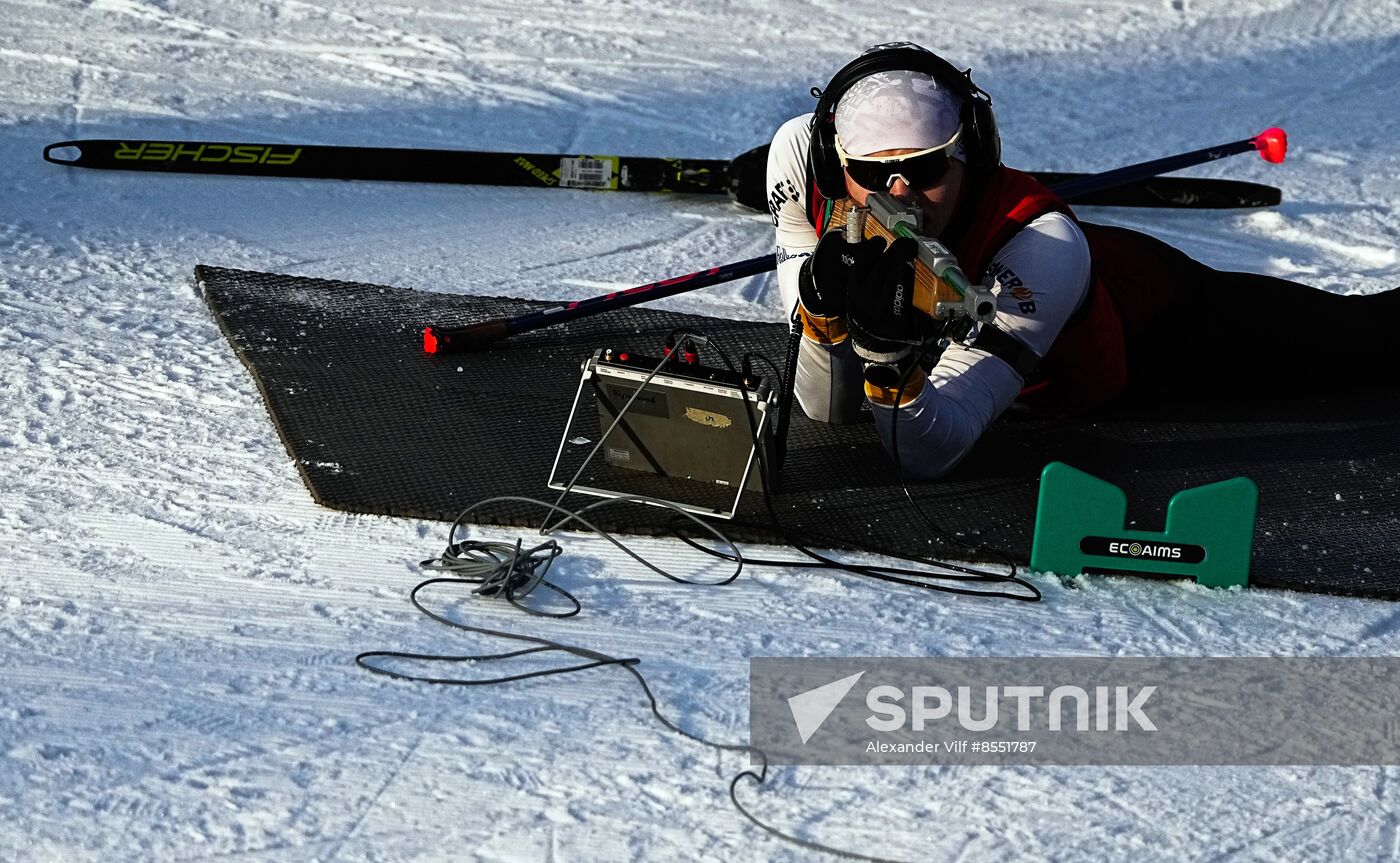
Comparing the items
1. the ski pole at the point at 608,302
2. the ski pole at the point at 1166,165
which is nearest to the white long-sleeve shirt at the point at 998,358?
the ski pole at the point at 608,302

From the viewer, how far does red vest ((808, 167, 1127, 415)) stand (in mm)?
2760

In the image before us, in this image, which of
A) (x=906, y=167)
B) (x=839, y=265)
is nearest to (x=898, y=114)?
(x=906, y=167)

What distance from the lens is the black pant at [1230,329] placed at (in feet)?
10.4

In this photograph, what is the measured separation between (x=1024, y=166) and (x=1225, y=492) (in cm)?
231

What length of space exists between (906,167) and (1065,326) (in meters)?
0.51

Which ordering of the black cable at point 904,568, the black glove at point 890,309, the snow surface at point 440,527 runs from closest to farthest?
the snow surface at point 440,527 → the black glove at point 890,309 → the black cable at point 904,568

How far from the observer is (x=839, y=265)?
2.55 meters

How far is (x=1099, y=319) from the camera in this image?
291 cm

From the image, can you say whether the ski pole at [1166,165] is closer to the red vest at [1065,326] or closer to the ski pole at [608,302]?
the ski pole at [608,302]

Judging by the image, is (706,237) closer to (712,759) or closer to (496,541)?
(496,541)

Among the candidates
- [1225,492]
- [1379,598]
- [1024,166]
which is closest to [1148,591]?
[1225,492]

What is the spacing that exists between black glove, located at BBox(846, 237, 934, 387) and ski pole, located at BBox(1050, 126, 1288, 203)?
124cm

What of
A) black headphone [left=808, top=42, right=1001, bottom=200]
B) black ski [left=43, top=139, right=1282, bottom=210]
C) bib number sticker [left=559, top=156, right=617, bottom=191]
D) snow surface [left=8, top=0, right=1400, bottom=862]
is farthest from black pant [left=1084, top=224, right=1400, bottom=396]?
bib number sticker [left=559, top=156, right=617, bottom=191]

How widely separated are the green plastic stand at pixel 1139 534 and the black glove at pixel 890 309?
1.03ft
